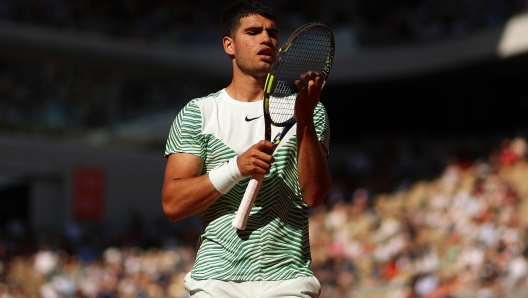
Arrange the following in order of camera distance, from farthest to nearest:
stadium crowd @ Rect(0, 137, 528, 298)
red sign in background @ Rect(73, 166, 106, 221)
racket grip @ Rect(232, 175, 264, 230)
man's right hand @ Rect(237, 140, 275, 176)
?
red sign in background @ Rect(73, 166, 106, 221) < stadium crowd @ Rect(0, 137, 528, 298) < racket grip @ Rect(232, 175, 264, 230) < man's right hand @ Rect(237, 140, 275, 176)

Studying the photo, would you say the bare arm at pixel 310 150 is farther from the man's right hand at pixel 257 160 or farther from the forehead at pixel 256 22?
the forehead at pixel 256 22

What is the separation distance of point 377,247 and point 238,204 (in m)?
12.1

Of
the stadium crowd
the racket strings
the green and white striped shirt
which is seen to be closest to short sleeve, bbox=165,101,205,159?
the green and white striped shirt

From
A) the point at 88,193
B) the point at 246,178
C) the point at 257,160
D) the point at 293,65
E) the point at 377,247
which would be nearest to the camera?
the point at 257,160

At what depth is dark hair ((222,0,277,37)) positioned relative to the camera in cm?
367

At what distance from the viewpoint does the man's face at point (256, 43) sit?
363cm

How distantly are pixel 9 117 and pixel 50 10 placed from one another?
8.71 ft

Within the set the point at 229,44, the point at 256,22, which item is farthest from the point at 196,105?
the point at 256,22

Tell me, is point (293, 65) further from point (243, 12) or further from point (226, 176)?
point (226, 176)

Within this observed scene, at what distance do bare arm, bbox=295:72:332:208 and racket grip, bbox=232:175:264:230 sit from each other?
0.16 meters

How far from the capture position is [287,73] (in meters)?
3.66

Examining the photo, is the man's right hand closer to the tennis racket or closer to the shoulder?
the tennis racket

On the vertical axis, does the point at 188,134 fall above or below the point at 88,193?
above

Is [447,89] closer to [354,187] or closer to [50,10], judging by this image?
[354,187]
